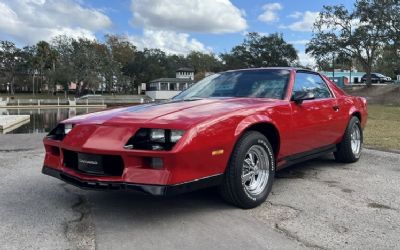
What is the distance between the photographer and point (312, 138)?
5199 millimetres

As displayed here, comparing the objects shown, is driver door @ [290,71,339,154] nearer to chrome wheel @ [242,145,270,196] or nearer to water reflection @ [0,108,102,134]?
chrome wheel @ [242,145,270,196]

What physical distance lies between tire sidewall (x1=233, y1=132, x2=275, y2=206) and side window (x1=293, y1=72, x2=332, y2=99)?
3.45ft

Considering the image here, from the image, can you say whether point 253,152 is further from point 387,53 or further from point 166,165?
point 387,53

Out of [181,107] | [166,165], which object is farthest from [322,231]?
[181,107]

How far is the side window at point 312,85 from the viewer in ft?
17.4

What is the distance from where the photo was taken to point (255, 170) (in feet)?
14.1

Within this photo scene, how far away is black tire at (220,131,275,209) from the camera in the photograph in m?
3.88

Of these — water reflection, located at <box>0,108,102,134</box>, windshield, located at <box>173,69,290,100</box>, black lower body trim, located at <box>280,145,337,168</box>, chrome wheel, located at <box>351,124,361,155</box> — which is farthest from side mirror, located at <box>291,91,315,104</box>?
water reflection, located at <box>0,108,102,134</box>

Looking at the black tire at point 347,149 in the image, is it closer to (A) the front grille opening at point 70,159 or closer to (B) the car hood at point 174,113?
(B) the car hood at point 174,113

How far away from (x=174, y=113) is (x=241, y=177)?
863mm

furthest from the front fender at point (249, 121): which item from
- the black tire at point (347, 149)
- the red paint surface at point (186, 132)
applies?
the black tire at point (347, 149)

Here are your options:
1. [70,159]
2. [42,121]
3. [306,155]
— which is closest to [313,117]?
[306,155]

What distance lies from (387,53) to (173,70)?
2336 inches

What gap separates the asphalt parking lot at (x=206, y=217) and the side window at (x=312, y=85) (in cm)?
112
